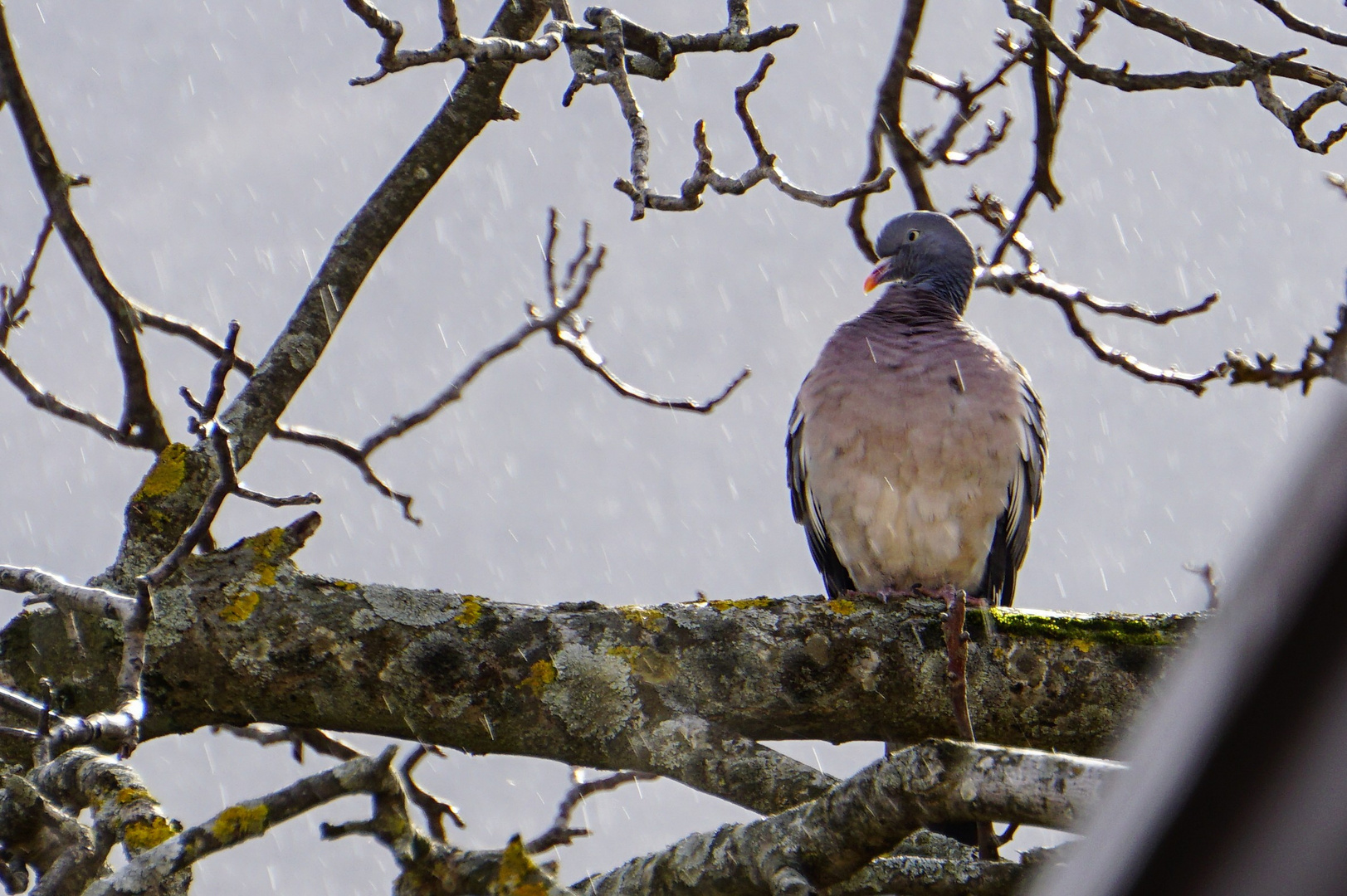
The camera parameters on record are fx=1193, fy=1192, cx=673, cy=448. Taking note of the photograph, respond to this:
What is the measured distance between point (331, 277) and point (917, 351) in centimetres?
214

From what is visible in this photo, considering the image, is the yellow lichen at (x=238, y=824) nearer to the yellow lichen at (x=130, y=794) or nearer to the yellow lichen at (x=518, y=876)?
the yellow lichen at (x=130, y=794)

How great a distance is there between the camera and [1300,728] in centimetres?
49

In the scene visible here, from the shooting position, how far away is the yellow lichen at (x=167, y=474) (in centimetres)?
292

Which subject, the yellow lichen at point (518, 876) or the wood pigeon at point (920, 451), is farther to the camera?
the wood pigeon at point (920, 451)

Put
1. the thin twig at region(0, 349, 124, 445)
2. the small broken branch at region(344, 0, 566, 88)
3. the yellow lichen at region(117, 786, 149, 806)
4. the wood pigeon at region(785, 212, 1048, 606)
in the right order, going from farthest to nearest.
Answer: the wood pigeon at region(785, 212, 1048, 606)
the thin twig at region(0, 349, 124, 445)
the small broken branch at region(344, 0, 566, 88)
the yellow lichen at region(117, 786, 149, 806)

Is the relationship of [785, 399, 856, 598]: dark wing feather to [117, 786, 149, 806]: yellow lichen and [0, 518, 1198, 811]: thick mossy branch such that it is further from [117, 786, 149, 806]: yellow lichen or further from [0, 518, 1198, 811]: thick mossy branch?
[117, 786, 149, 806]: yellow lichen

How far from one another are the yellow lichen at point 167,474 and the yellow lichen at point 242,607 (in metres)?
0.48

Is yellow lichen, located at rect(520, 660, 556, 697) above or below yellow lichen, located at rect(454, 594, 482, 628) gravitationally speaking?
below

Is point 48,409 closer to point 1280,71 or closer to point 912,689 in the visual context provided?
point 912,689

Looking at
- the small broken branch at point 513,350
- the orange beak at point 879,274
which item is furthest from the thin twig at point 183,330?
the orange beak at point 879,274

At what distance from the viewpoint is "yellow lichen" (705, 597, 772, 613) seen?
2803mm

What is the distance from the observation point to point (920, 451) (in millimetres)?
4285

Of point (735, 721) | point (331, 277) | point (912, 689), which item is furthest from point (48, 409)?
point (912, 689)

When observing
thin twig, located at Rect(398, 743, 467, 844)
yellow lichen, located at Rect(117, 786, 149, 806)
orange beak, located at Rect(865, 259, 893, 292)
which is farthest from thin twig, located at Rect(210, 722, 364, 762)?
orange beak, located at Rect(865, 259, 893, 292)
